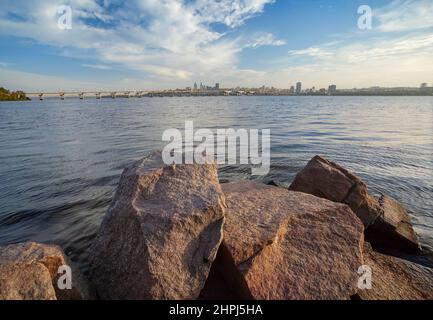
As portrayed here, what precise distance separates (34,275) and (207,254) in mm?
1942

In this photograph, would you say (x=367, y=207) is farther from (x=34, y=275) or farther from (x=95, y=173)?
(x=95, y=173)

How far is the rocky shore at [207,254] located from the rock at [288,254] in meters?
0.01

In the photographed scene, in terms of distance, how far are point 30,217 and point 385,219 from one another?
8824 millimetres

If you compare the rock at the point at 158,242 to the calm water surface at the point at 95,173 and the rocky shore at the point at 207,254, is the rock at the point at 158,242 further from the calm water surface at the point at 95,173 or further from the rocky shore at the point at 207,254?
the calm water surface at the point at 95,173

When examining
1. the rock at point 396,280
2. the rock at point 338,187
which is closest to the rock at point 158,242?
the rock at point 396,280

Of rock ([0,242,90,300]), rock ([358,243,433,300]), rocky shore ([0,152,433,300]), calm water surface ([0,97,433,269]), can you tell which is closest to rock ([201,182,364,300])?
rocky shore ([0,152,433,300])

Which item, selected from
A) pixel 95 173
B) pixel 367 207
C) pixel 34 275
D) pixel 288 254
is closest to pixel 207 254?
pixel 288 254

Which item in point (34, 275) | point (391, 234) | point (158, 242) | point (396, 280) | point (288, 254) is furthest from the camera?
point (391, 234)

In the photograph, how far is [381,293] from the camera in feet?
12.0

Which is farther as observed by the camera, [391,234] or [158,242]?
[391,234]

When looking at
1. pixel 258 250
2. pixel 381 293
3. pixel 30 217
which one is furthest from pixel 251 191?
pixel 30 217

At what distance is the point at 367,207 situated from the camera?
18.0ft
